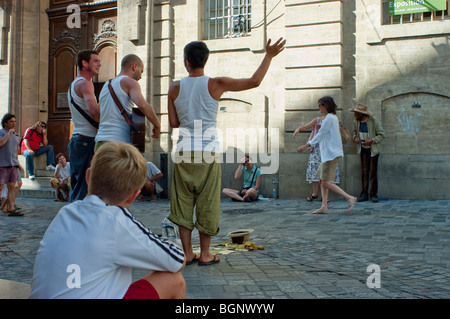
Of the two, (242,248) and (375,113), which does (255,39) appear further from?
(242,248)

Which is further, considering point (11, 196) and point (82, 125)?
point (11, 196)

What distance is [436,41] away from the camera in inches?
392

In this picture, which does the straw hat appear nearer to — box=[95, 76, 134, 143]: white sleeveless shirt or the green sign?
the green sign

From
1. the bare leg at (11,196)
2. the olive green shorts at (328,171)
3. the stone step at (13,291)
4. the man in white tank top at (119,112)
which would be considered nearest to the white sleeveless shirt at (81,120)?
the man in white tank top at (119,112)

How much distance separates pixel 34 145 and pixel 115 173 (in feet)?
39.8

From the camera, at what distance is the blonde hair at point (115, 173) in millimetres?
2121

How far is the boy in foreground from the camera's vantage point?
1.99 meters

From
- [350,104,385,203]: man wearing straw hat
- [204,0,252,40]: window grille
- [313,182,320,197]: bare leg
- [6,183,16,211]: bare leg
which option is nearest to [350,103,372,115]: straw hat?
[350,104,385,203]: man wearing straw hat

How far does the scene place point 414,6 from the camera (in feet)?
33.2

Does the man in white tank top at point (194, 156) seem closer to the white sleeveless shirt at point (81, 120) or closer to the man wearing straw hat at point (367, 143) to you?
the white sleeveless shirt at point (81, 120)

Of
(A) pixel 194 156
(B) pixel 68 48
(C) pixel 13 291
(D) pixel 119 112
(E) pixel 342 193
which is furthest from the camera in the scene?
(B) pixel 68 48

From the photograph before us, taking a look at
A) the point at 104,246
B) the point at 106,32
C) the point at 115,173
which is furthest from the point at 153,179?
the point at 104,246

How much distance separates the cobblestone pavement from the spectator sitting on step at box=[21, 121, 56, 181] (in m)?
4.68

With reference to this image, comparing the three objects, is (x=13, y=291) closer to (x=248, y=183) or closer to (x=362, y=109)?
(x=248, y=183)
